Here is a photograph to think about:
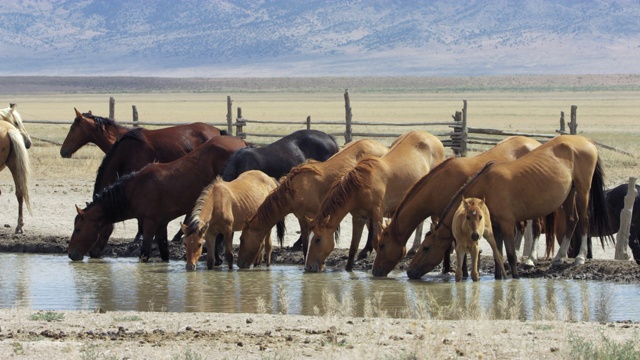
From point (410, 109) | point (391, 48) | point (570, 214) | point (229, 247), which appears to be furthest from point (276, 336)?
point (391, 48)

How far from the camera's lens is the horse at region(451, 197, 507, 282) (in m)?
10.7

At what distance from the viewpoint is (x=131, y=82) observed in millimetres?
126500

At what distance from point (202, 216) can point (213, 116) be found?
50392 millimetres

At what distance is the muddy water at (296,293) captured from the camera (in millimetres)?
9609

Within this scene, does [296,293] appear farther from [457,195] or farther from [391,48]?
[391,48]

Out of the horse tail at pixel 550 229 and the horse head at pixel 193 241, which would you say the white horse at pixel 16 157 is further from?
the horse tail at pixel 550 229

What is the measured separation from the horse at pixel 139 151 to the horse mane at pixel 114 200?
135 cm

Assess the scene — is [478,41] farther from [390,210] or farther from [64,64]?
[390,210]

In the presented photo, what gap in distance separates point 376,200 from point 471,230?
5.84 feet

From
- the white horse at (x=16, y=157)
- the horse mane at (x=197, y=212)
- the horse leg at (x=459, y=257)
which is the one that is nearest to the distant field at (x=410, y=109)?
the white horse at (x=16, y=157)

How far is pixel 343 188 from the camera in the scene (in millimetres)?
12031

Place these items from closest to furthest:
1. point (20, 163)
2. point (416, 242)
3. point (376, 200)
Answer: point (376, 200) → point (416, 242) → point (20, 163)

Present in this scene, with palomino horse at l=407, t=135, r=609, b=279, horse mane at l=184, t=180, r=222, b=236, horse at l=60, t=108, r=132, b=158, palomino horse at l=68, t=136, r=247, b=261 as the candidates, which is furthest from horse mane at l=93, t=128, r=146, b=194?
palomino horse at l=407, t=135, r=609, b=279

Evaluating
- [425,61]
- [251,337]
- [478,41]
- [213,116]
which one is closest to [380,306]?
[251,337]
